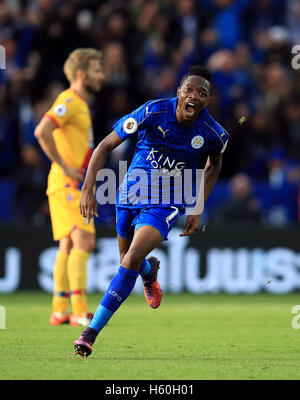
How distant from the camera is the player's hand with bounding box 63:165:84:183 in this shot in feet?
26.6

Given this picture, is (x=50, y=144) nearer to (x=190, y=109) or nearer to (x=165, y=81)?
(x=190, y=109)

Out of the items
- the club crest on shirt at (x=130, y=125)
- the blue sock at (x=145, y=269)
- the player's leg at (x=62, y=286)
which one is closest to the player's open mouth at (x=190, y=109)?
the club crest on shirt at (x=130, y=125)

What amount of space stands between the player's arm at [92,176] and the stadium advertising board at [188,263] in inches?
224

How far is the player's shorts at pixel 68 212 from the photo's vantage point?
8219 millimetres

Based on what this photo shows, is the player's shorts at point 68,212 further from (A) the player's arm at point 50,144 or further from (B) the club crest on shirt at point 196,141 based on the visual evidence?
(B) the club crest on shirt at point 196,141

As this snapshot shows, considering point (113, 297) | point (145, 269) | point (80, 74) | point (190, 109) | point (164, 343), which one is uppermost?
point (80, 74)

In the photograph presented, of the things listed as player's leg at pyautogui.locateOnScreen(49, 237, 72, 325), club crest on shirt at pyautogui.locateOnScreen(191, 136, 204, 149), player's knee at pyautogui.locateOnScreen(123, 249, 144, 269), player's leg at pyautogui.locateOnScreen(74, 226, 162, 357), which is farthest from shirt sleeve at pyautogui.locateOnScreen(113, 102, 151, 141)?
player's leg at pyautogui.locateOnScreen(49, 237, 72, 325)

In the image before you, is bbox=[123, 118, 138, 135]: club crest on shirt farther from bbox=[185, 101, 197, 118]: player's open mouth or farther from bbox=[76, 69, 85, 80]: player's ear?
bbox=[76, 69, 85, 80]: player's ear

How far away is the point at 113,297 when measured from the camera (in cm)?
593

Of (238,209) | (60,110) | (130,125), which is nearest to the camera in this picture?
(130,125)

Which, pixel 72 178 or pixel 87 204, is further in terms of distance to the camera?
pixel 72 178

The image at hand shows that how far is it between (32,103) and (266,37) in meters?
4.29

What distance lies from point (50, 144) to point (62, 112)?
1.17 feet

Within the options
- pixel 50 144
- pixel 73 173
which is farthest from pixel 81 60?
pixel 73 173
